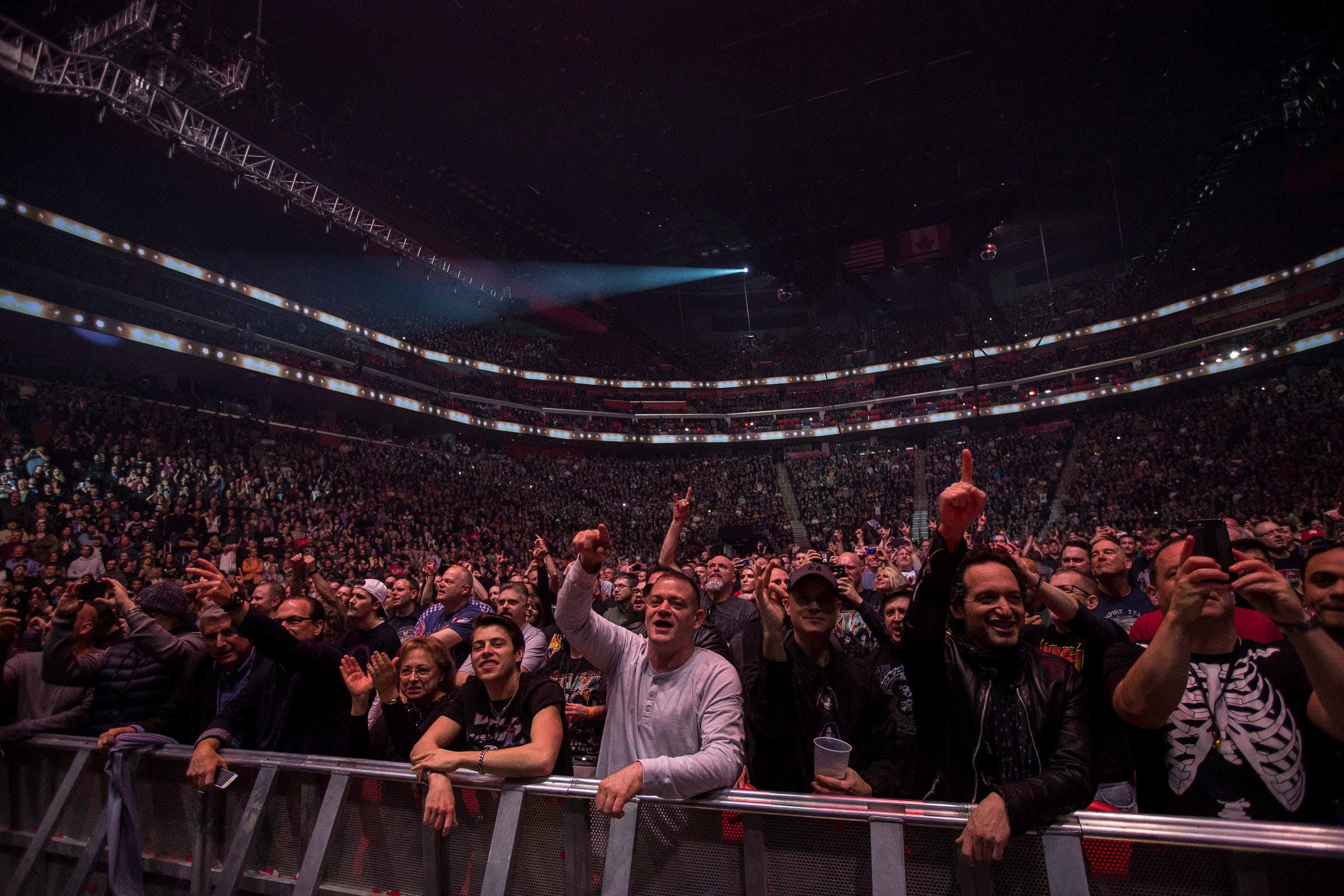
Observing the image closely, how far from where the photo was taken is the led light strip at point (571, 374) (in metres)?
15.4

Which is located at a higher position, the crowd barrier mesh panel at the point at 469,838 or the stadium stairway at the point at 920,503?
the stadium stairway at the point at 920,503

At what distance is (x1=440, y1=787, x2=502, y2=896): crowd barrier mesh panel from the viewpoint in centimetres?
213

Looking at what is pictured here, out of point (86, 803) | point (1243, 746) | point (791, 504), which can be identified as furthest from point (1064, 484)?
point (86, 803)

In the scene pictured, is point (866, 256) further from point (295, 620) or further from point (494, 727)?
point (494, 727)

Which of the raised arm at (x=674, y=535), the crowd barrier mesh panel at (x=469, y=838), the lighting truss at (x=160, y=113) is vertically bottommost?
the crowd barrier mesh panel at (x=469, y=838)

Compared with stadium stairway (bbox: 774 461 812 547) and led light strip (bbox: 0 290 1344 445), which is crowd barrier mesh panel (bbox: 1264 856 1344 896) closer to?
led light strip (bbox: 0 290 1344 445)

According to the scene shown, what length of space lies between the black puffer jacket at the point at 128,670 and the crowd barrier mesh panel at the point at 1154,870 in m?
4.00

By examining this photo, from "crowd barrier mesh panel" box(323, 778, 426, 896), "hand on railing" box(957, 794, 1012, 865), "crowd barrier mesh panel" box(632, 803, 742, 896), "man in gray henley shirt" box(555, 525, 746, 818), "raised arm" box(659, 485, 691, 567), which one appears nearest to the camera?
"hand on railing" box(957, 794, 1012, 865)

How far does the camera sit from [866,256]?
96.6 ft

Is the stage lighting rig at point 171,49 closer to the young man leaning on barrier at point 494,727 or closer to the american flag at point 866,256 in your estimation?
the young man leaning on barrier at point 494,727

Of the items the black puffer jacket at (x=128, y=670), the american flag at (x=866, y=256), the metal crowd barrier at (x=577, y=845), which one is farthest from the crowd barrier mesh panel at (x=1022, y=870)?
the american flag at (x=866, y=256)

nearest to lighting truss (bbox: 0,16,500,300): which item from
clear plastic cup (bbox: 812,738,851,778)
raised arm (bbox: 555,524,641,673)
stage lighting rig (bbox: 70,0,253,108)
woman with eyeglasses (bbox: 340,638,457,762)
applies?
stage lighting rig (bbox: 70,0,253,108)

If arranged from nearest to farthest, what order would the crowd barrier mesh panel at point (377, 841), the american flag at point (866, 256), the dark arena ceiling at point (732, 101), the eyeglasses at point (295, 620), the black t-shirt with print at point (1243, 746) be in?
the black t-shirt with print at point (1243, 746) < the crowd barrier mesh panel at point (377, 841) < the eyeglasses at point (295, 620) < the dark arena ceiling at point (732, 101) < the american flag at point (866, 256)

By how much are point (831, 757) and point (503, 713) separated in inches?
48.4
